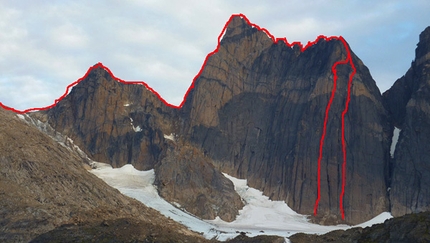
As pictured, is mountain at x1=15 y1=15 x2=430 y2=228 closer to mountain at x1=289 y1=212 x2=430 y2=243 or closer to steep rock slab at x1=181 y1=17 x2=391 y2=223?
steep rock slab at x1=181 y1=17 x2=391 y2=223

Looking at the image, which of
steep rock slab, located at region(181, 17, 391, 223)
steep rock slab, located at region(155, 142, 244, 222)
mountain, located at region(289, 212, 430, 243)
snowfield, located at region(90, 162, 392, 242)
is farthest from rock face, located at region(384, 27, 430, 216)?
mountain, located at region(289, 212, 430, 243)

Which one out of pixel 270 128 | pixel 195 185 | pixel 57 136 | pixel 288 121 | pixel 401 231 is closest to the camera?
pixel 401 231

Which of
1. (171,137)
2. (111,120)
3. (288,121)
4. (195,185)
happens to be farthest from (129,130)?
(288,121)

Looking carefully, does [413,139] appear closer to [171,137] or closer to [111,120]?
[171,137]

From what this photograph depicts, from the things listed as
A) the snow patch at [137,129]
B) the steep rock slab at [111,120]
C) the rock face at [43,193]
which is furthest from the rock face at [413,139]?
the snow patch at [137,129]

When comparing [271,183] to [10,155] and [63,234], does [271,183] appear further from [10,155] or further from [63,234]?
[63,234]
